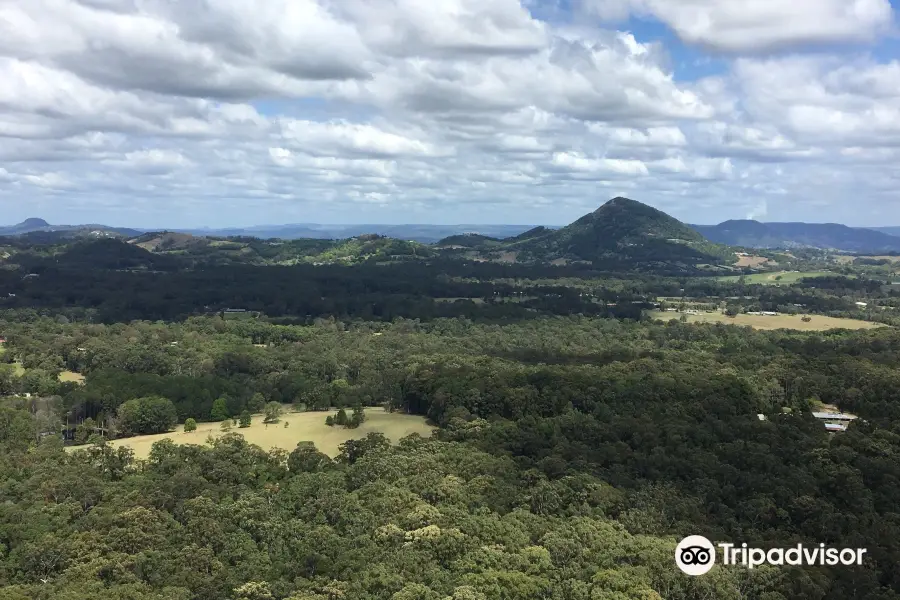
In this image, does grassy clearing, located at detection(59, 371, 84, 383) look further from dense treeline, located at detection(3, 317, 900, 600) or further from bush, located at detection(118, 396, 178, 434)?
bush, located at detection(118, 396, 178, 434)

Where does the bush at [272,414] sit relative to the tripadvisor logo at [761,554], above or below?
below

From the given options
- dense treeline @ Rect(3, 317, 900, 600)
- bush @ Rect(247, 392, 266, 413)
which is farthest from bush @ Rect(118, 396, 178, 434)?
bush @ Rect(247, 392, 266, 413)

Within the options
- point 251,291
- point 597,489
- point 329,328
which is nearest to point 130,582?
point 597,489

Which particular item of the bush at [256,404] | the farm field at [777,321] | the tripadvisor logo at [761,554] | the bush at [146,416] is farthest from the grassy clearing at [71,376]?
the farm field at [777,321]

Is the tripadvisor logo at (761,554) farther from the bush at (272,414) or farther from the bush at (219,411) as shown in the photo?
the bush at (219,411)

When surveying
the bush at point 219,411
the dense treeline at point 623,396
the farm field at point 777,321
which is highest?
the dense treeline at point 623,396
